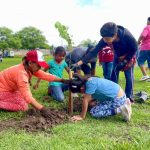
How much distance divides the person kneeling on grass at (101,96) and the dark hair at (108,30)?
730 mm

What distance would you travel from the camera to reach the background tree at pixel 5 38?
304ft

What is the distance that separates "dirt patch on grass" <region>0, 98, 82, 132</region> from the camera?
16.0ft

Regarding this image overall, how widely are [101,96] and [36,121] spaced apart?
1198mm

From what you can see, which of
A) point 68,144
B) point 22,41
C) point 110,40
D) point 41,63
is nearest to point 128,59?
point 110,40

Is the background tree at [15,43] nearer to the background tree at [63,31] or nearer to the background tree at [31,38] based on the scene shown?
the background tree at [31,38]

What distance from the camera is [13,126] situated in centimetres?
498

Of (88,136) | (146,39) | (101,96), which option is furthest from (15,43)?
(88,136)

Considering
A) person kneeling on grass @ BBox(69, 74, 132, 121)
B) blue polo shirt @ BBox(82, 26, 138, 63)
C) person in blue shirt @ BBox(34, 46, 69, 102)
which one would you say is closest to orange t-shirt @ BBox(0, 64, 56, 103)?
person kneeling on grass @ BBox(69, 74, 132, 121)

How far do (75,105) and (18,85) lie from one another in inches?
48.4

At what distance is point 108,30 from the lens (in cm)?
577

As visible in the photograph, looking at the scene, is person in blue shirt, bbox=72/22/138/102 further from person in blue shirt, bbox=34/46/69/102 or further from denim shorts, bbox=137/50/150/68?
denim shorts, bbox=137/50/150/68

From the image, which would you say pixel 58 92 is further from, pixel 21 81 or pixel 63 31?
pixel 21 81

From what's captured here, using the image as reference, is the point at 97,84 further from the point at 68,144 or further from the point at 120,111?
the point at 68,144

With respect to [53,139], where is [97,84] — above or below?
above
